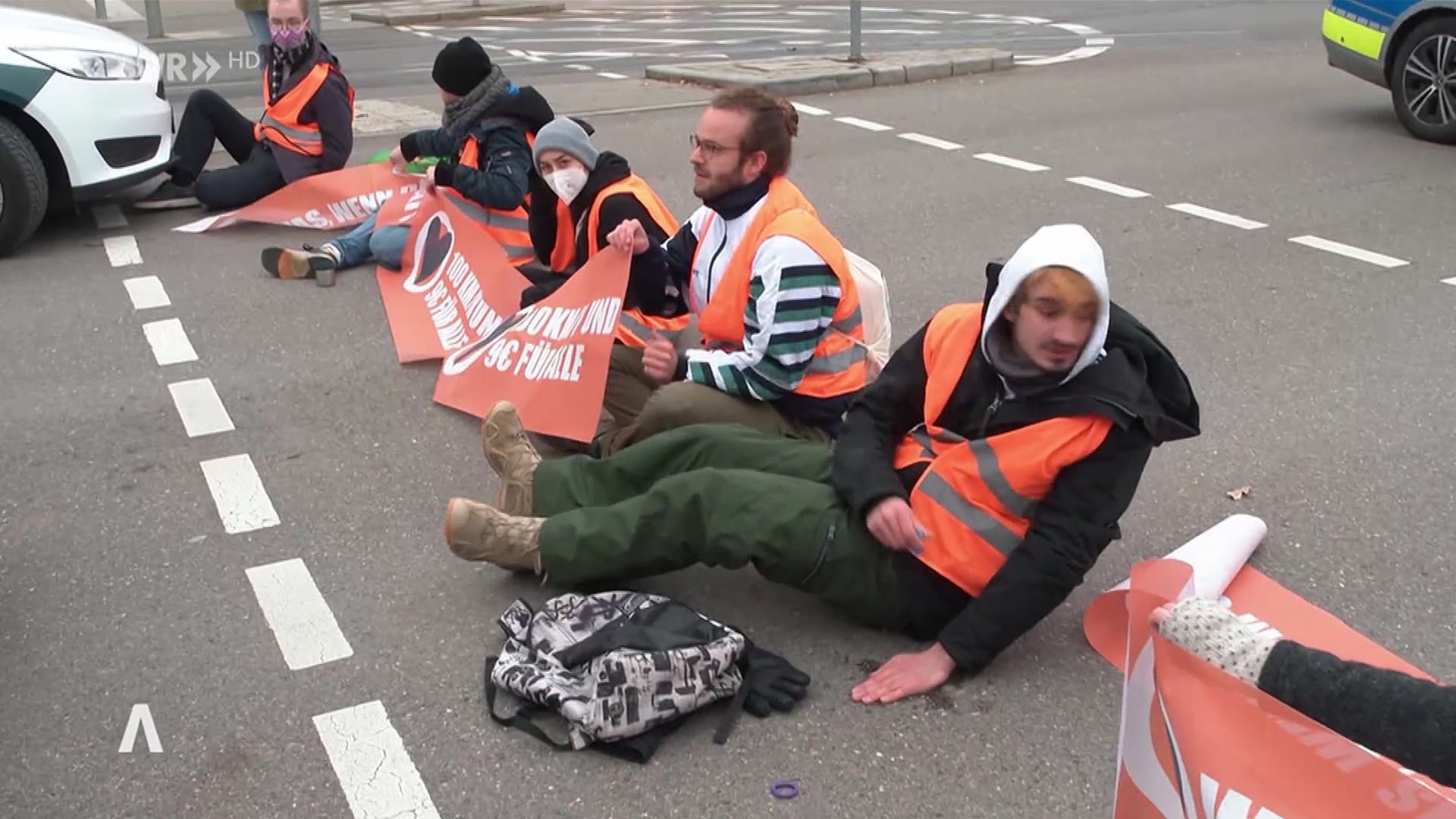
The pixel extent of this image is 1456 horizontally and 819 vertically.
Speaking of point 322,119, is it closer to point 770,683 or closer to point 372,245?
point 372,245

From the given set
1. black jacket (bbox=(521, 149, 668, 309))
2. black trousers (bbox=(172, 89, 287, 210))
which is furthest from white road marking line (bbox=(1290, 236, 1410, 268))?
black trousers (bbox=(172, 89, 287, 210))

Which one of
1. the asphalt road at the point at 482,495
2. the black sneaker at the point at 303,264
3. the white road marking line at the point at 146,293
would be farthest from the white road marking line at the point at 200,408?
the black sneaker at the point at 303,264

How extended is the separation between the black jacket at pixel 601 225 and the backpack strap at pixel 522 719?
1.77 m

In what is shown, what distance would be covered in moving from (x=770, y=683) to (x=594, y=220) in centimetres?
222

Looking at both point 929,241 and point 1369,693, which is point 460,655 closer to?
point 1369,693

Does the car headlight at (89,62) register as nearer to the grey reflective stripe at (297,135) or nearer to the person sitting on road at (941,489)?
the grey reflective stripe at (297,135)

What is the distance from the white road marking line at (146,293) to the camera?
6305mm

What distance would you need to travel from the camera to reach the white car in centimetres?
684

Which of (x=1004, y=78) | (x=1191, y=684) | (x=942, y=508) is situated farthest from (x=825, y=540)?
(x=1004, y=78)

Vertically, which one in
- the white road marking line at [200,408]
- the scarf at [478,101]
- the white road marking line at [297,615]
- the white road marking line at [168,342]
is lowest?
the white road marking line at [297,615]

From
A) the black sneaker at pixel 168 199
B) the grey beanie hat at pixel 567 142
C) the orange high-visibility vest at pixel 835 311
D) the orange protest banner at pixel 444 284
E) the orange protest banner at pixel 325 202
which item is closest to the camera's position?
the orange high-visibility vest at pixel 835 311

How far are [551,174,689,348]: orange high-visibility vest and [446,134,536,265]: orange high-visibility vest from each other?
0.93m

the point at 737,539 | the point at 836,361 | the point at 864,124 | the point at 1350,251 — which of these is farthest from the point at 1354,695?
the point at 864,124

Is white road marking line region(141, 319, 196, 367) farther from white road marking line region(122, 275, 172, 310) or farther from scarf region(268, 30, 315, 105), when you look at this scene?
scarf region(268, 30, 315, 105)
